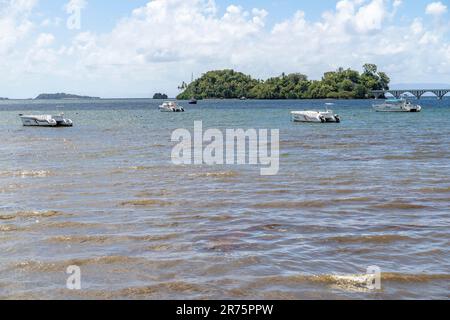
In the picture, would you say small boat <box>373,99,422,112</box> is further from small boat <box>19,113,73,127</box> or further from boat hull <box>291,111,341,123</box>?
small boat <box>19,113,73,127</box>

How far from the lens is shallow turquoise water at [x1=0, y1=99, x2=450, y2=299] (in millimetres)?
9352

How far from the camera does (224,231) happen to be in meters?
13.0

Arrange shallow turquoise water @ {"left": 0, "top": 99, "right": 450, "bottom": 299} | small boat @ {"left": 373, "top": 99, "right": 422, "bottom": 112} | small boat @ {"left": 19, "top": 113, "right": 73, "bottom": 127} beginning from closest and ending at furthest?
shallow turquoise water @ {"left": 0, "top": 99, "right": 450, "bottom": 299} → small boat @ {"left": 19, "top": 113, "right": 73, "bottom": 127} → small boat @ {"left": 373, "top": 99, "right": 422, "bottom": 112}

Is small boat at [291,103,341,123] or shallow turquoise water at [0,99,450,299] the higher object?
Result: small boat at [291,103,341,123]

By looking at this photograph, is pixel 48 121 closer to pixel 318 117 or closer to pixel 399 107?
pixel 318 117

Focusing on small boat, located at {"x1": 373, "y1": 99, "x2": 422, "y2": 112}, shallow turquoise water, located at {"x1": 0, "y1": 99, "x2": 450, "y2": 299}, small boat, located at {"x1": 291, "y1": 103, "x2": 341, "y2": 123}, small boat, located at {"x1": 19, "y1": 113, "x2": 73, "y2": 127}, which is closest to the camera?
shallow turquoise water, located at {"x1": 0, "y1": 99, "x2": 450, "y2": 299}

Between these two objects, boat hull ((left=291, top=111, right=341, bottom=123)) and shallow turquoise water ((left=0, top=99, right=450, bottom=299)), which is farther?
boat hull ((left=291, top=111, right=341, bottom=123))

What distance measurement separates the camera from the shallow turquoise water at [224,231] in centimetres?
935

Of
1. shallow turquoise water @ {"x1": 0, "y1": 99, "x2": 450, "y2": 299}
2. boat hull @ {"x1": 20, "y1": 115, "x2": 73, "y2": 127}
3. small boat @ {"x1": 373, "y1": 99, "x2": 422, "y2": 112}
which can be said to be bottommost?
shallow turquoise water @ {"x1": 0, "y1": 99, "x2": 450, "y2": 299}

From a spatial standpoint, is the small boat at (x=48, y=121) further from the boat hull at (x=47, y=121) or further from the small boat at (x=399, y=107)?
the small boat at (x=399, y=107)

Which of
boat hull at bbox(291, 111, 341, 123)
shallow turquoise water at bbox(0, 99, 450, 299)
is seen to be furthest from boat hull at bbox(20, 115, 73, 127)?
shallow turquoise water at bbox(0, 99, 450, 299)

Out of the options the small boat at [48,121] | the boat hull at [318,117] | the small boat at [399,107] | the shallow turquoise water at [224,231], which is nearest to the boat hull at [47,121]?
the small boat at [48,121]
